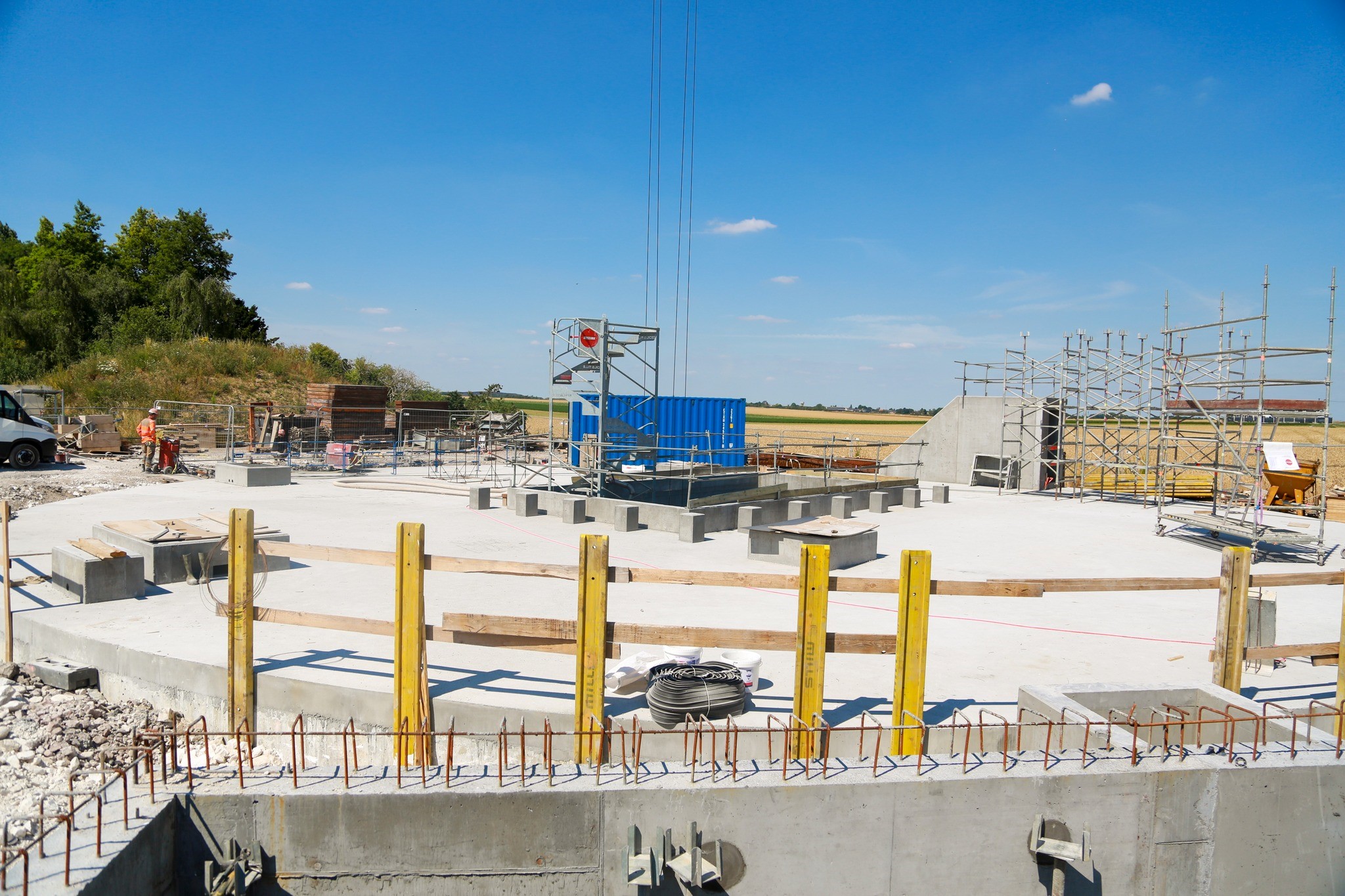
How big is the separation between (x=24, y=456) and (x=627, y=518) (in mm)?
18384

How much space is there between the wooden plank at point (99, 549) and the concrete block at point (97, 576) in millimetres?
45

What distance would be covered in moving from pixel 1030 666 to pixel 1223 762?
8.22 ft

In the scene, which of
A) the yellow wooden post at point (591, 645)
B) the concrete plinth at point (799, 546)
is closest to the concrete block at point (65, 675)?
the yellow wooden post at point (591, 645)

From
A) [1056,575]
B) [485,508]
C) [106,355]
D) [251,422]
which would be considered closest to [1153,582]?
[1056,575]

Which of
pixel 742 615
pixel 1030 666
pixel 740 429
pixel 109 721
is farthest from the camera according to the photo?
pixel 740 429

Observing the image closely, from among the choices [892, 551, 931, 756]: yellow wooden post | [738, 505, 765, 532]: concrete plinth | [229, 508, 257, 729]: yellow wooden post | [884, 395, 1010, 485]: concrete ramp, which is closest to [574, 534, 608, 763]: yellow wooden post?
[892, 551, 931, 756]: yellow wooden post

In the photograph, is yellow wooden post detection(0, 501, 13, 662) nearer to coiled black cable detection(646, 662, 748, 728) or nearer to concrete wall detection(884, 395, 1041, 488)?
coiled black cable detection(646, 662, 748, 728)

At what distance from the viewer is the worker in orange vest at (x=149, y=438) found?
21.4 metres

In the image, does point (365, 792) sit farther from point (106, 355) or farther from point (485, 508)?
point (106, 355)

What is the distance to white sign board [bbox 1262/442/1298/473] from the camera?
568 inches

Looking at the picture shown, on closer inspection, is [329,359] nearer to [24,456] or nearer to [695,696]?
[24,456]

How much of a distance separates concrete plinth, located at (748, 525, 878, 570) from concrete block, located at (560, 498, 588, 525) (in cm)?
415

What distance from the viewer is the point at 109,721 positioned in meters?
6.36

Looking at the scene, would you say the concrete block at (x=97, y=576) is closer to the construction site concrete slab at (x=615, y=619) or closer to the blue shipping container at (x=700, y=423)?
the construction site concrete slab at (x=615, y=619)
